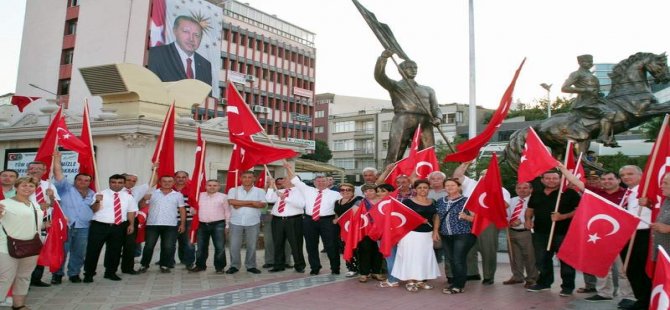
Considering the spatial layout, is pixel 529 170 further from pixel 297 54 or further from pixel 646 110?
pixel 297 54

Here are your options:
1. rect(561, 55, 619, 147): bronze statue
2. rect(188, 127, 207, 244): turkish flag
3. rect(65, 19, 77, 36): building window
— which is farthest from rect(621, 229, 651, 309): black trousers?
rect(65, 19, 77, 36): building window

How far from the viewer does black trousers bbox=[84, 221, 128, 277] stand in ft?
26.0

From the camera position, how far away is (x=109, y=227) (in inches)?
321

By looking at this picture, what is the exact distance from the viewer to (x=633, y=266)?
19.3 feet

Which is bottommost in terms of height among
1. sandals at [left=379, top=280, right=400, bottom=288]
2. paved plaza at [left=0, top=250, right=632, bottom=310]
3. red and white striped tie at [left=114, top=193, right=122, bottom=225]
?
paved plaza at [left=0, top=250, right=632, bottom=310]

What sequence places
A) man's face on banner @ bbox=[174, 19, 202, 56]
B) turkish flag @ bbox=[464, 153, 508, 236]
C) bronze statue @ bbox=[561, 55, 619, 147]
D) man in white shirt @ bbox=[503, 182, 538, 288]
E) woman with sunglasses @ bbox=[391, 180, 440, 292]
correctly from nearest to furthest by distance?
turkish flag @ bbox=[464, 153, 508, 236] < woman with sunglasses @ bbox=[391, 180, 440, 292] < man in white shirt @ bbox=[503, 182, 538, 288] < bronze statue @ bbox=[561, 55, 619, 147] < man's face on banner @ bbox=[174, 19, 202, 56]

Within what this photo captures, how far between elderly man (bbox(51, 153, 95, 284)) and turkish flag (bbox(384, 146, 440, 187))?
4.81 m

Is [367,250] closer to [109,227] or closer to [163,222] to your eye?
[163,222]

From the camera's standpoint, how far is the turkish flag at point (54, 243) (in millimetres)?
6711

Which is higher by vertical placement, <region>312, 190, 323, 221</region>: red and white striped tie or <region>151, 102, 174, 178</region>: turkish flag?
<region>151, 102, 174, 178</region>: turkish flag

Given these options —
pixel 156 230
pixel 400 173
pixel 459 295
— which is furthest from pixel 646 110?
pixel 156 230

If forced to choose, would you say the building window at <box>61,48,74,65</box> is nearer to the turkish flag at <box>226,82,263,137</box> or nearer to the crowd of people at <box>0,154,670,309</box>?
the crowd of people at <box>0,154,670,309</box>

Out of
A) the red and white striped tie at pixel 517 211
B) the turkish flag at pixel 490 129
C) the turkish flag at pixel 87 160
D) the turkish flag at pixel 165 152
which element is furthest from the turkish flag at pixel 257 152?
the red and white striped tie at pixel 517 211

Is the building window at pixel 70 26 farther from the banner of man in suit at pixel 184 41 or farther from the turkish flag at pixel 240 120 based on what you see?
the turkish flag at pixel 240 120
